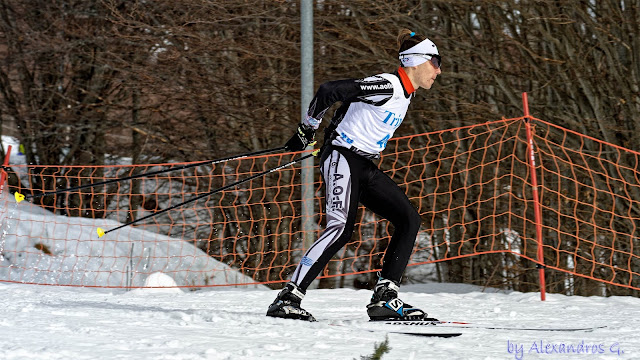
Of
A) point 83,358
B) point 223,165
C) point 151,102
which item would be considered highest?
point 151,102

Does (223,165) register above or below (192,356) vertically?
above

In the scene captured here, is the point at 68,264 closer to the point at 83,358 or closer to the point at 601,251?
the point at 83,358

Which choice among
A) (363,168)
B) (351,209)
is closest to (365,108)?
(363,168)

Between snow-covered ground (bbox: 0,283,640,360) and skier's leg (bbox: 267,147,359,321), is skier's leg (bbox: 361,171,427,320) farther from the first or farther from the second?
snow-covered ground (bbox: 0,283,640,360)

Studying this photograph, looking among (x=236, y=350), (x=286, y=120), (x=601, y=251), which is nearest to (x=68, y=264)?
(x=286, y=120)

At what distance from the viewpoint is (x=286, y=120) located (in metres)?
11.5

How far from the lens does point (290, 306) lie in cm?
481

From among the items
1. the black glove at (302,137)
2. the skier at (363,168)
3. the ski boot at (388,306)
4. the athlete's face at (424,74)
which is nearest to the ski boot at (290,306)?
the skier at (363,168)

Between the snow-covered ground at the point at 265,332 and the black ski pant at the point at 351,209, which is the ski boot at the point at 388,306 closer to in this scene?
the black ski pant at the point at 351,209

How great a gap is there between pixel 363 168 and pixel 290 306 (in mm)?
880

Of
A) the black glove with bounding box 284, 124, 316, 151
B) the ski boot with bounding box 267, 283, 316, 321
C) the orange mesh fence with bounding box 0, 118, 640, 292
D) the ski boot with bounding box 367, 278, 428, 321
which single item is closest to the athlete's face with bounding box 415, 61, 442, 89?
the black glove with bounding box 284, 124, 316, 151

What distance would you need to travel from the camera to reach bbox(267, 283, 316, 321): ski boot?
4.79m

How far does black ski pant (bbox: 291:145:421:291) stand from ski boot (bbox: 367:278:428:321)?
6 cm

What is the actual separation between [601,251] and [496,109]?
7.18 feet
